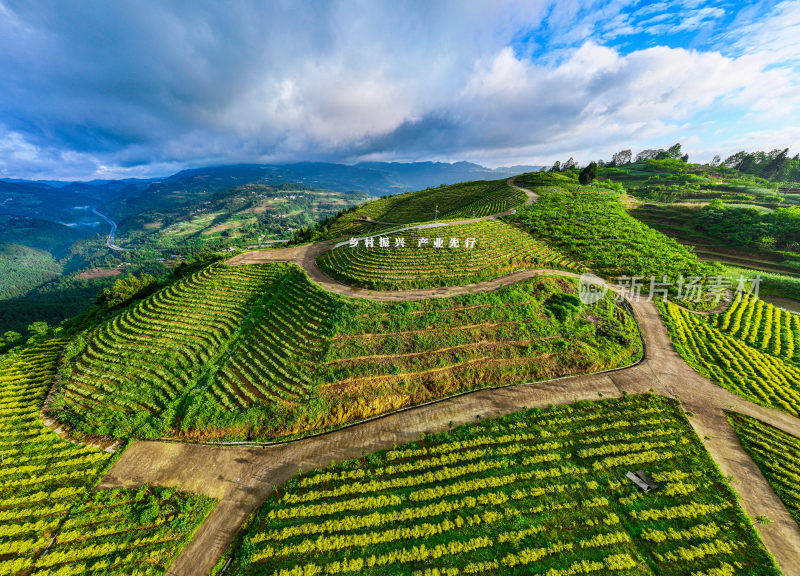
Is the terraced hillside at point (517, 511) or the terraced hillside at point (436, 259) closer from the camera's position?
the terraced hillside at point (517, 511)

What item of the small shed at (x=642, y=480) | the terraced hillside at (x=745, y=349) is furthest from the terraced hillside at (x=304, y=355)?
the small shed at (x=642, y=480)

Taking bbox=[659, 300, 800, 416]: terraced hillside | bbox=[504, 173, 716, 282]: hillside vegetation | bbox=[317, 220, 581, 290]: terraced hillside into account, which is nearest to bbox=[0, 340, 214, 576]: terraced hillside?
bbox=[317, 220, 581, 290]: terraced hillside

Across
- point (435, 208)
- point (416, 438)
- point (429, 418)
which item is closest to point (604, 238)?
point (435, 208)

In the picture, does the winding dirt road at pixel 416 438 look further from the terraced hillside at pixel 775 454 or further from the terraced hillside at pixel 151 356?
the terraced hillside at pixel 151 356

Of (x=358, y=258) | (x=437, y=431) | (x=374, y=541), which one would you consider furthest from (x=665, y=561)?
(x=358, y=258)

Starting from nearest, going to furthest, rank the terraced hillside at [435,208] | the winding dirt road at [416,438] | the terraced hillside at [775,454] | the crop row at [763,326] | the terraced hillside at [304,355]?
1. the winding dirt road at [416,438]
2. the terraced hillside at [775,454]
3. the terraced hillside at [304,355]
4. the crop row at [763,326]
5. the terraced hillside at [435,208]

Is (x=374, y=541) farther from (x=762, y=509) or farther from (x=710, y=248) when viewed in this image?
(x=710, y=248)
